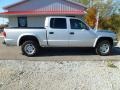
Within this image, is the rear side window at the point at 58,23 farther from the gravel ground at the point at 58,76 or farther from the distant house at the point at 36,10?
the distant house at the point at 36,10

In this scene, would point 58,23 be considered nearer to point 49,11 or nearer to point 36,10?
point 49,11

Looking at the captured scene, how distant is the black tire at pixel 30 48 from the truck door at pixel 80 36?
5.80 ft

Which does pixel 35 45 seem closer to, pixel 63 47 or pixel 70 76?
pixel 63 47

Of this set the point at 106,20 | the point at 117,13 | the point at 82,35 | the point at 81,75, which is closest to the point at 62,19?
the point at 82,35

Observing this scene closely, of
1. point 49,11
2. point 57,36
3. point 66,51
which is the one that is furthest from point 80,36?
point 49,11

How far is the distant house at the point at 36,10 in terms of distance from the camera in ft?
91.3

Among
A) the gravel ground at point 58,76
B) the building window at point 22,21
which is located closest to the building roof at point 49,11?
the building window at point 22,21

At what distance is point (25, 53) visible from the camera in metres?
13.5

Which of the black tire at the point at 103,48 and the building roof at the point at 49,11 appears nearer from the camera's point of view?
the black tire at the point at 103,48

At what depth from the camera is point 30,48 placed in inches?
533

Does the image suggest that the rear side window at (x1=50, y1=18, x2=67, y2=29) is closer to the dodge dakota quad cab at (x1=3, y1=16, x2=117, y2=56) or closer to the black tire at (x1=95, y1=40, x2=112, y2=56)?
the dodge dakota quad cab at (x1=3, y1=16, x2=117, y2=56)

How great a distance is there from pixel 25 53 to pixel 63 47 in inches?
76.1

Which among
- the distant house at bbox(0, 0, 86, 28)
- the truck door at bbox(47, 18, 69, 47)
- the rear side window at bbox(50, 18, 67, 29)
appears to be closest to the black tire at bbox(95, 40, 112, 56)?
the truck door at bbox(47, 18, 69, 47)

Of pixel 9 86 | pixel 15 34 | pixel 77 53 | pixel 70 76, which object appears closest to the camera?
pixel 9 86
